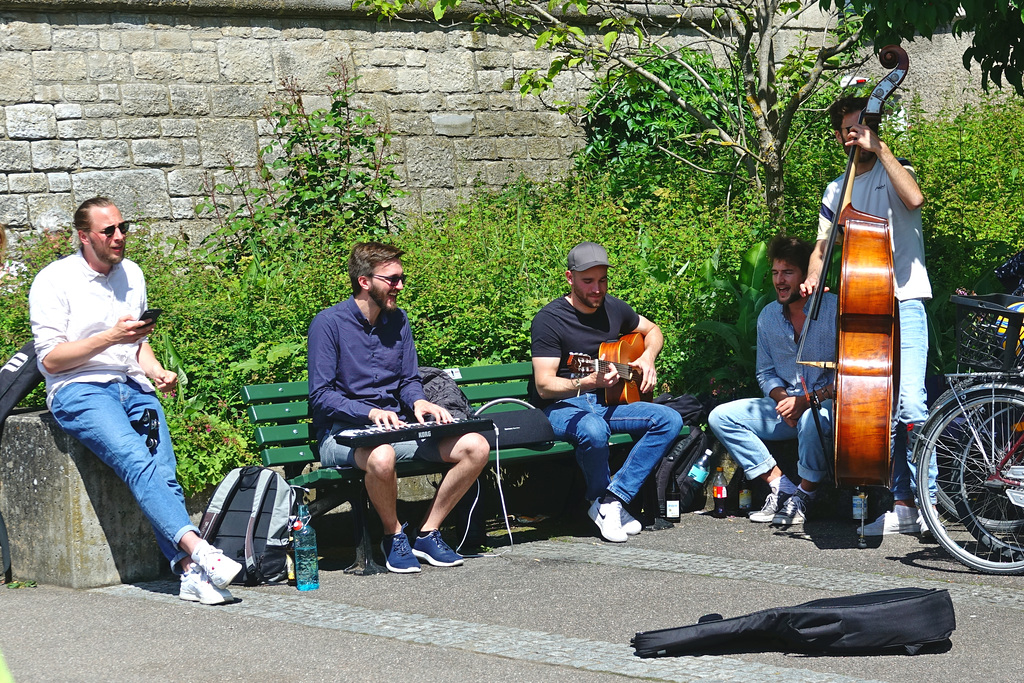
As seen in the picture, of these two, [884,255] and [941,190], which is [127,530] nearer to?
[884,255]

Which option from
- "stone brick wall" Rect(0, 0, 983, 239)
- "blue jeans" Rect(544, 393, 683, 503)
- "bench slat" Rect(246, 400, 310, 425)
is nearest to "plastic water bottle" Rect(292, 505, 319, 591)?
"bench slat" Rect(246, 400, 310, 425)

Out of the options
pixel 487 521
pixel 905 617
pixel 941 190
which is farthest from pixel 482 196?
pixel 905 617

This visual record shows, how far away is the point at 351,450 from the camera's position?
5.75 meters

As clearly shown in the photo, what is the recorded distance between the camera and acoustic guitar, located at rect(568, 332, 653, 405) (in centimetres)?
644

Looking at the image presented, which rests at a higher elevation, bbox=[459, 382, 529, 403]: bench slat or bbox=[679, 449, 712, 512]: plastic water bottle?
bbox=[459, 382, 529, 403]: bench slat

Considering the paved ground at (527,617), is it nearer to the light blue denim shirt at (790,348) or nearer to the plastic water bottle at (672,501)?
the plastic water bottle at (672,501)

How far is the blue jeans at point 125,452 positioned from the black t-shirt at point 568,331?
2034mm

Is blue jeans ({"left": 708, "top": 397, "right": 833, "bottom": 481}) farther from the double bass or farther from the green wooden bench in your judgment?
the double bass

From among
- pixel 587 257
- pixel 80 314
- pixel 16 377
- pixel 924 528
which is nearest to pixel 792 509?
pixel 924 528

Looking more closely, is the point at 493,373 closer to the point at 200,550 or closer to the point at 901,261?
the point at 200,550

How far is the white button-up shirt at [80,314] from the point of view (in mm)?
5488

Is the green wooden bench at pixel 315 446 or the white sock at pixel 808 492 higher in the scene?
the green wooden bench at pixel 315 446

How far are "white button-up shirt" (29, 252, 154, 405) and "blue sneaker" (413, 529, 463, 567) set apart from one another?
4.91ft

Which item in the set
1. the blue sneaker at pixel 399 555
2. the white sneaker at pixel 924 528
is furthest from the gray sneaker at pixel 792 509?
the blue sneaker at pixel 399 555
